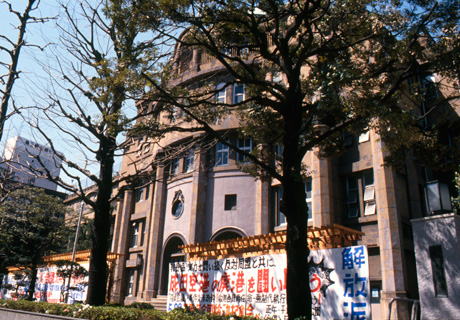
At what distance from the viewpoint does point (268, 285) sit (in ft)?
38.4

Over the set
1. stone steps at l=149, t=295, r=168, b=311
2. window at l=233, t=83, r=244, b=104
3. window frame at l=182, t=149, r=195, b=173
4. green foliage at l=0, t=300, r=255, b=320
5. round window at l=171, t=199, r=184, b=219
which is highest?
window at l=233, t=83, r=244, b=104

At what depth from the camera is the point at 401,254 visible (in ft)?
49.1

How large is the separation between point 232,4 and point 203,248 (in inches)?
401

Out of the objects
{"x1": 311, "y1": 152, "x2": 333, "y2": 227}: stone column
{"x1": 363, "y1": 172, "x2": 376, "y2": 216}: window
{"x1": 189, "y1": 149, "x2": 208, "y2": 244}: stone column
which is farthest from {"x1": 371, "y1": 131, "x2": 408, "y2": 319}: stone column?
{"x1": 189, "y1": 149, "x2": 208, "y2": 244}: stone column

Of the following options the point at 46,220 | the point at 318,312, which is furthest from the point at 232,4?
the point at 46,220

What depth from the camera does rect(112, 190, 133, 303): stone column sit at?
88.5 ft

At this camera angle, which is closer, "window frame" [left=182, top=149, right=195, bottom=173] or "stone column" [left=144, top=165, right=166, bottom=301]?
"stone column" [left=144, top=165, right=166, bottom=301]

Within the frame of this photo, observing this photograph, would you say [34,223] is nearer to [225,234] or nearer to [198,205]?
[198,205]

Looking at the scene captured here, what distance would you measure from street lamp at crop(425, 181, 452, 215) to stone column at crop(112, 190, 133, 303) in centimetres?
2365

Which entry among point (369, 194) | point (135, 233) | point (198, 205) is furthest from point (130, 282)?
point (369, 194)

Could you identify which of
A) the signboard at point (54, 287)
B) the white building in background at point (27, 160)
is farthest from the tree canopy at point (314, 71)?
the signboard at point (54, 287)

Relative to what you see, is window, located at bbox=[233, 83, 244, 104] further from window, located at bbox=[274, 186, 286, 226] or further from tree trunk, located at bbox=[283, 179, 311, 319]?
tree trunk, located at bbox=[283, 179, 311, 319]

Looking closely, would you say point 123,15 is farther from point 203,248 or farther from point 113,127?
point 203,248

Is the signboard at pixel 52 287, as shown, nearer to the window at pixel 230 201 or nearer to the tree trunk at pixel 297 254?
the window at pixel 230 201
